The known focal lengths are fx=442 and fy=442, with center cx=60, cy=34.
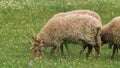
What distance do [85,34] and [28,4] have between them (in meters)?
10.5

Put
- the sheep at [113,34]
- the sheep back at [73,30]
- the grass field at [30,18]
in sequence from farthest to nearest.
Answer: the grass field at [30,18], the sheep at [113,34], the sheep back at [73,30]

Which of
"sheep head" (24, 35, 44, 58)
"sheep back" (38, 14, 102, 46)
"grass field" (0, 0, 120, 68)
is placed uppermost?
"sheep back" (38, 14, 102, 46)

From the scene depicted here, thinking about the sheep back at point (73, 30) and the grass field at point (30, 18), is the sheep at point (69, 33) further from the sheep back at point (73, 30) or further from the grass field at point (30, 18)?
the grass field at point (30, 18)

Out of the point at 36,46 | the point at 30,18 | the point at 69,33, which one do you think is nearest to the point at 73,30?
the point at 69,33

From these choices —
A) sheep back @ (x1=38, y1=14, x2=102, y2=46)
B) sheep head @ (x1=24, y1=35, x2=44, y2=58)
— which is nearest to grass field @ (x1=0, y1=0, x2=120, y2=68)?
sheep head @ (x1=24, y1=35, x2=44, y2=58)

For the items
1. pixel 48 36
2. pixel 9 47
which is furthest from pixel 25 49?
pixel 48 36

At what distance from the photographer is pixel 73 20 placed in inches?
560

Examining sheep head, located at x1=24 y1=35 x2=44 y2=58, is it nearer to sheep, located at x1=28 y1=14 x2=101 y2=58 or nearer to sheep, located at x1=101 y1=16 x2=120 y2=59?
sheep, located at x1=28 y1=14 x2=101 y2=58

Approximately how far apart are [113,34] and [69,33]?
147cm

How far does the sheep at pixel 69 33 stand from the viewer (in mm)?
14031

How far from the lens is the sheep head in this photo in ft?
46.3

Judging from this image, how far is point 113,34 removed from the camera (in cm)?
1445

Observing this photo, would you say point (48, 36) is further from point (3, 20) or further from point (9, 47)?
point (3, 20)

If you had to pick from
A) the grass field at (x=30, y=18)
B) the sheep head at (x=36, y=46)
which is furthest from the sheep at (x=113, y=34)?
the sheep head at (x=36, y=46)
